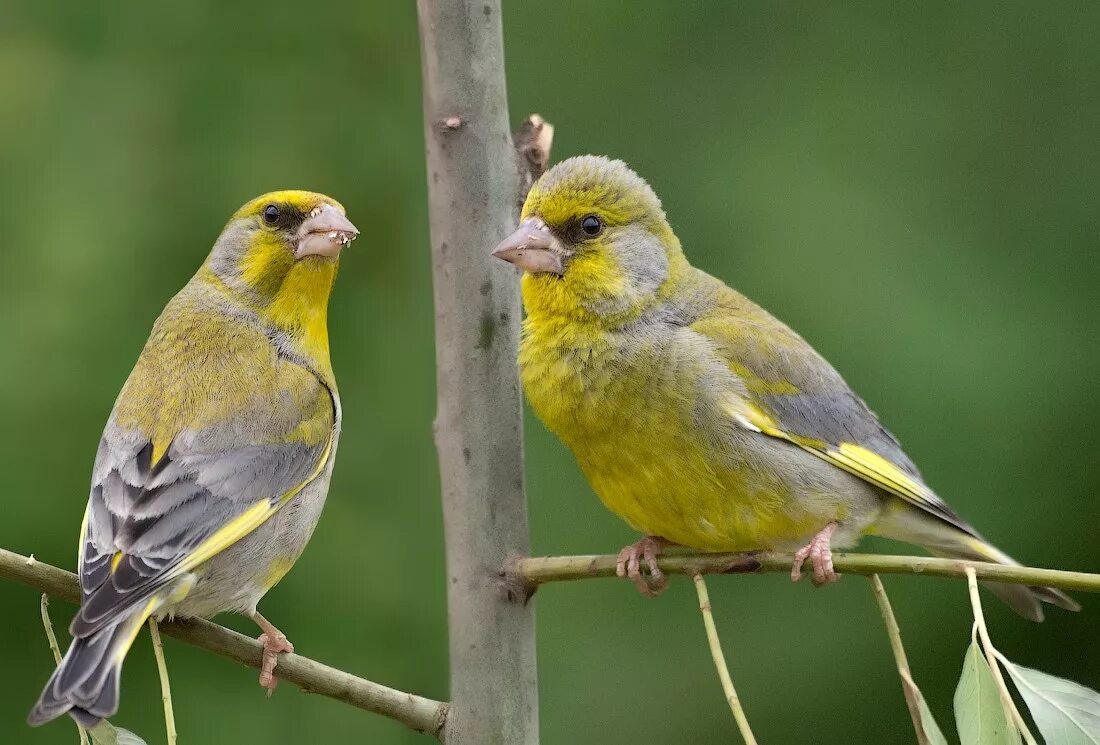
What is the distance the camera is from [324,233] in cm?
342

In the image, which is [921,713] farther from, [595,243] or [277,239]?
[277,239]

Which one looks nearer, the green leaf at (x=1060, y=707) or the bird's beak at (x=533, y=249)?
the green leaf at (x=1060, y=707)

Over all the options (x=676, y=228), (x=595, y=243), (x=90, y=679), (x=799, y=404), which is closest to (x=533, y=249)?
(x=595, y=243)

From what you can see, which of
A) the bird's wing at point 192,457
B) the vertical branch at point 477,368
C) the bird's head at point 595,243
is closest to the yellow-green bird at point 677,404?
the bird's head at point 595,243

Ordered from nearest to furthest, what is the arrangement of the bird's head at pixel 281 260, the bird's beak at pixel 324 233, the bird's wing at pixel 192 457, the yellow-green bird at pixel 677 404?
the bird's wing at pixel 192 457 → the yellow-green bird at pixel 677 404 → the bird's beak at pixel 324 233 → the bird's head at pixel 281 260

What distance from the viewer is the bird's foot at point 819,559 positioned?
8.51ft

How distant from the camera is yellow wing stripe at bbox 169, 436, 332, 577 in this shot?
284 centimetres

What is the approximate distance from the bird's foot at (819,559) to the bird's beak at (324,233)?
1.29 metres

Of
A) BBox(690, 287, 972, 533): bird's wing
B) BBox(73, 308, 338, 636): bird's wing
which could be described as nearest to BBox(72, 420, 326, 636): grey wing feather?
BBox(73, 308, 338, 636): bird's wing

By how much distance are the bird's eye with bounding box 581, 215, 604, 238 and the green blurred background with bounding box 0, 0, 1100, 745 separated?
1596 millimetres

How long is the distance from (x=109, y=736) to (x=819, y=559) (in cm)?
133

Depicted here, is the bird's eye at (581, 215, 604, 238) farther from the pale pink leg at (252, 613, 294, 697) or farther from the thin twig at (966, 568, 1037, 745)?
the thin twig at (966, 568, 1037, 745)

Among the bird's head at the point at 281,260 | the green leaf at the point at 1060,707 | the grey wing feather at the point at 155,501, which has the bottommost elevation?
the green leaf at the point at 1060,707

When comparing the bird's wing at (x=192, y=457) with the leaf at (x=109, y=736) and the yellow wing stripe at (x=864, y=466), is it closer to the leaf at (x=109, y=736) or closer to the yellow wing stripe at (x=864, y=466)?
the leaf at (x=109, y=736)
